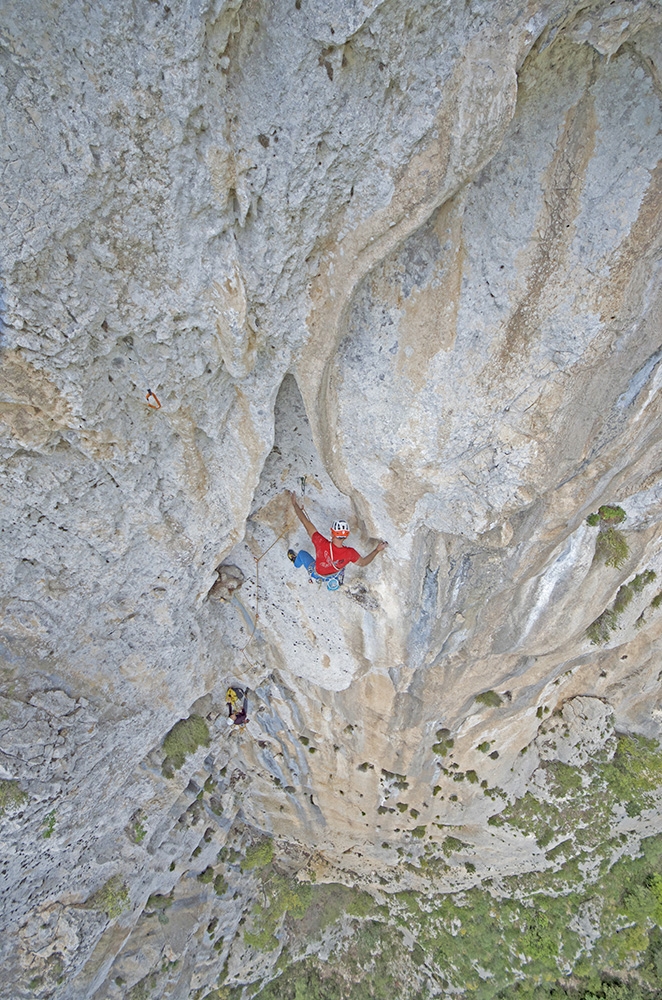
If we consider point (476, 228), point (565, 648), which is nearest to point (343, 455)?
point (476, 228)

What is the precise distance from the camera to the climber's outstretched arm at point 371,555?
5.93 m

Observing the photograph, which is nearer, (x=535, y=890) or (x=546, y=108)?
(x=546, y=108)

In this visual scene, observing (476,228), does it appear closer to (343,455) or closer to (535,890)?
(343,455)

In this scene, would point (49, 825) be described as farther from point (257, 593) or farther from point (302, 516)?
point (302, 516)

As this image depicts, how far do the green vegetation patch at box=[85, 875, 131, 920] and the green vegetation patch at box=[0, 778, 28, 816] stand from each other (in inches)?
122

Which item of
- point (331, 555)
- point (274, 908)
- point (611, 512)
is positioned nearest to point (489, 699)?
point (611, 512)

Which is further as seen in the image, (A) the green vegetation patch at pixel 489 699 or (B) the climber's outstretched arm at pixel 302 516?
(A) the green vegetation patch at pixel 489 699

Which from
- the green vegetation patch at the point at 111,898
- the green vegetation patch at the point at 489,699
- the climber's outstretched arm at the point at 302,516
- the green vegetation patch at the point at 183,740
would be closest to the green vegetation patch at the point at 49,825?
the green vegetation patch at the point at 183,740

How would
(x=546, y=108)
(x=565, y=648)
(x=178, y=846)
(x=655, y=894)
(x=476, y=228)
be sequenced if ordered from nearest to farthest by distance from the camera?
(x=546, y=108), (x=476, y=228), (x=565, y=648), (x=178, y=846), (x=655, y=894)

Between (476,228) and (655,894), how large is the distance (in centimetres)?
1439

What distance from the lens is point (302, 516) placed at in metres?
6.06

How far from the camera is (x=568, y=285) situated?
3.72m

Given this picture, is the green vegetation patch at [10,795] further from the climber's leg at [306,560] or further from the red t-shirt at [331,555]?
the red t-shirt at [331,555]

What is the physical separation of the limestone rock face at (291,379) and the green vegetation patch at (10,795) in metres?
0.04
